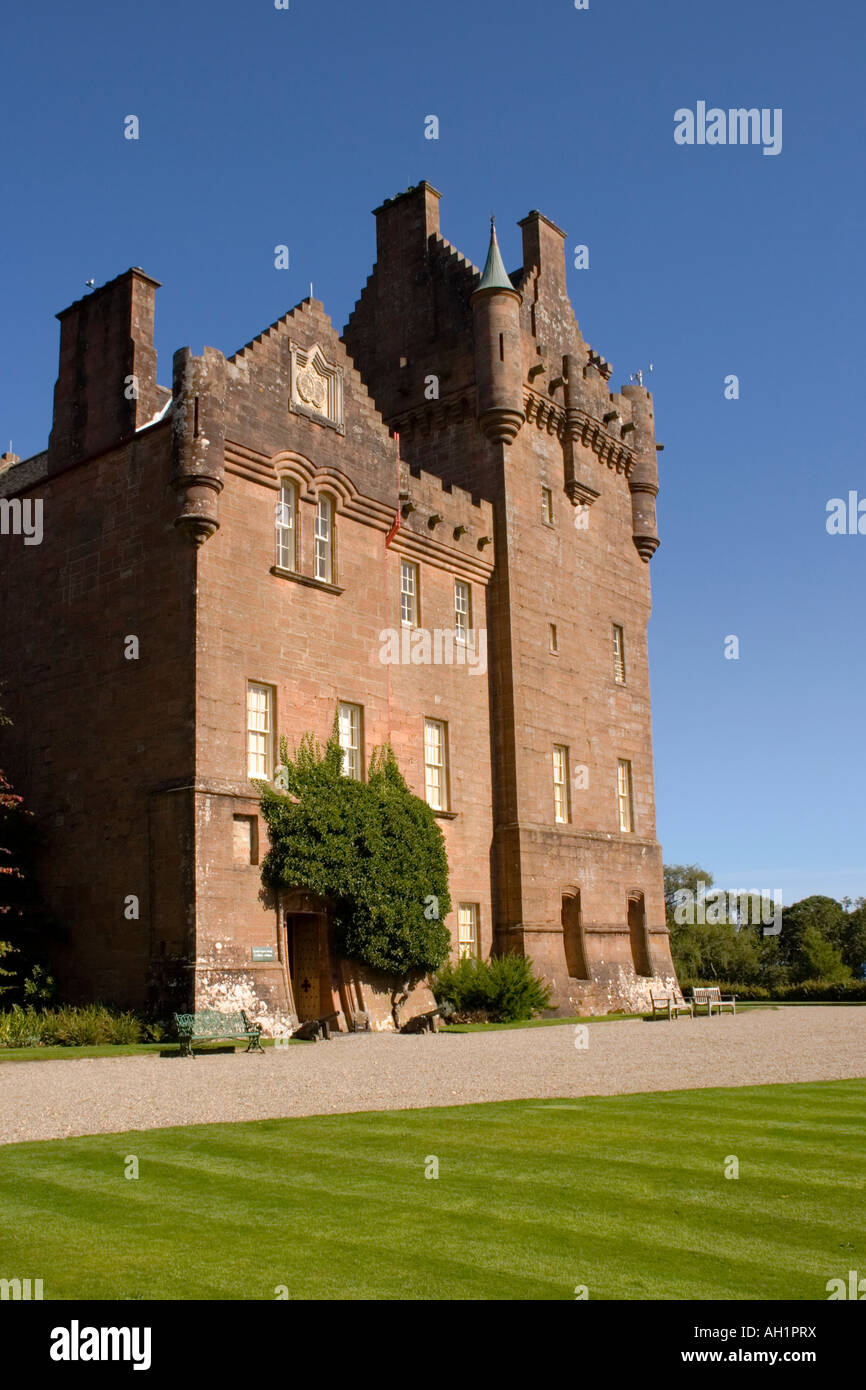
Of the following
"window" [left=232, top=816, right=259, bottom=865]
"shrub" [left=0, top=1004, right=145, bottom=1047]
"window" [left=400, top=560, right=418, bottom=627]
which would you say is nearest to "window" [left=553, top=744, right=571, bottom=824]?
"window" [left=400, top=560, right=418, bottom=627]

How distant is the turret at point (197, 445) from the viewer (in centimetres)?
2328

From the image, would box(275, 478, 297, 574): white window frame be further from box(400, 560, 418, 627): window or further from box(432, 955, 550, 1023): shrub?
box(432, 955, 550, 1023): shrub

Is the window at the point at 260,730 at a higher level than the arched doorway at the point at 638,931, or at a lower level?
higher

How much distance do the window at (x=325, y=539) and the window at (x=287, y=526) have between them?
2.49 feet

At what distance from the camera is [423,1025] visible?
24359 mm

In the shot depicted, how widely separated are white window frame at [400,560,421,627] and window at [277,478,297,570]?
3.85 metres

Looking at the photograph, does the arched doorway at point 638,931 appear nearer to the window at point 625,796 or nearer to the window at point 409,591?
the window at point 625,796

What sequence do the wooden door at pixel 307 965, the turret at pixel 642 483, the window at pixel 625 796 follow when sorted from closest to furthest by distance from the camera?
the wooden door at pixel 307 965 < the window at pixel 625 796 < the turret at pixel 642 483

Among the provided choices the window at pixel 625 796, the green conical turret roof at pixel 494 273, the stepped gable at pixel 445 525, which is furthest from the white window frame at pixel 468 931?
the green conical turret roof at pixel 494 273

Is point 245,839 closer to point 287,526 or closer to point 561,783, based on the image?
point 287,526

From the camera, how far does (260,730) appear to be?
24.3 meters

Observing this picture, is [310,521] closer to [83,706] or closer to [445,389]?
[83,706]

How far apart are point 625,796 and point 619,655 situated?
402 centimetres
